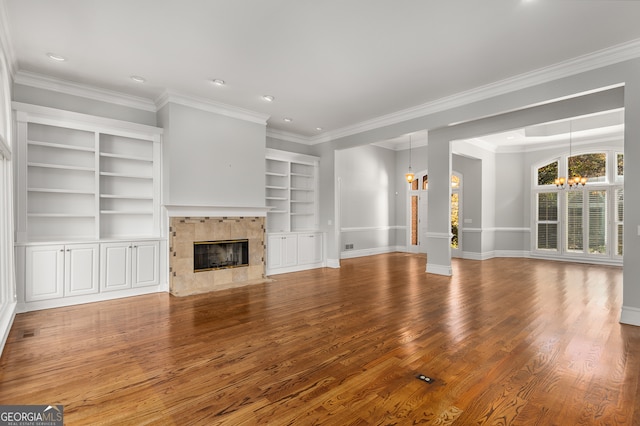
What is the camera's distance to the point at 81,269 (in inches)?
181

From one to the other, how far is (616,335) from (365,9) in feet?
13.6

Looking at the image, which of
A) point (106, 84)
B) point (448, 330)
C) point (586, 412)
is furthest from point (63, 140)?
point (586, 412)

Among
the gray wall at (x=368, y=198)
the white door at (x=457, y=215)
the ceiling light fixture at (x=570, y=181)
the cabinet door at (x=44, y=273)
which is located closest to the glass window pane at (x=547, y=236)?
the ceiling light fixture at (x=570, y=181)

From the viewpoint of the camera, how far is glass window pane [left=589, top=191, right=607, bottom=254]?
Answer: 841cm

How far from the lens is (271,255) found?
6926 millimetres

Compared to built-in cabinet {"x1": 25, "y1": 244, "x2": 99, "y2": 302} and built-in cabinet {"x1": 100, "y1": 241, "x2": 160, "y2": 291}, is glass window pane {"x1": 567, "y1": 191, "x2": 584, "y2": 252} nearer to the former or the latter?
built-in cabinet {"x1": 100, "y1": 241, "x2": 160, "y2": 291}

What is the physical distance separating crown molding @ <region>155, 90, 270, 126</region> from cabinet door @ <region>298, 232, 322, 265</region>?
8.96 feet

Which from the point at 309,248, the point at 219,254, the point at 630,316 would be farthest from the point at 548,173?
the point at 219,254

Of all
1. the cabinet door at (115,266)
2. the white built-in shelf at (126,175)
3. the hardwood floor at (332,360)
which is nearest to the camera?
the hardwood floor at (332,360)

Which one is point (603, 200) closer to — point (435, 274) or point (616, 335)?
point (435, 274)

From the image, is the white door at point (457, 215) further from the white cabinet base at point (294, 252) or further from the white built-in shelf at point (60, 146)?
the white built-in shelf at point (60, 146)

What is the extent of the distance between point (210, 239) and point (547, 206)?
9044 millimetres

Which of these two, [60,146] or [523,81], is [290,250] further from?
[523,81]

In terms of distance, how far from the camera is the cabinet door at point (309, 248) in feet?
24.6
